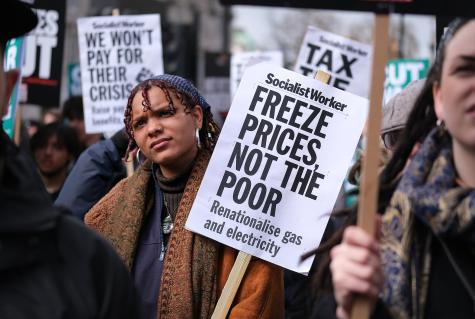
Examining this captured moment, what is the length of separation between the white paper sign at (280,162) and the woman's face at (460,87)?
6.18ft

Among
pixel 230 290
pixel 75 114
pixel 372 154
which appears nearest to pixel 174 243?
pixel 230 290

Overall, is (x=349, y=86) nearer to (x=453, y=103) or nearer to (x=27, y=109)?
(x=453, y=103)

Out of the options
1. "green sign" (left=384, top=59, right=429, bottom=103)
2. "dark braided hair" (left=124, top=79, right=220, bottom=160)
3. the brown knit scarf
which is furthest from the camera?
"green sign" (left=384, top=59, right=429, bottom=103)

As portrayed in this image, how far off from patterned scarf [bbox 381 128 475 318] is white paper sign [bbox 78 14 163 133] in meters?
5.66

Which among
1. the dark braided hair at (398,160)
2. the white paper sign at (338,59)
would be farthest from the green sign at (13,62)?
the dark braided hair at (398,160)

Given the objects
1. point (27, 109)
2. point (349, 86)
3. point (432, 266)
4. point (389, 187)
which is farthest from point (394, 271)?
point (27, 109)

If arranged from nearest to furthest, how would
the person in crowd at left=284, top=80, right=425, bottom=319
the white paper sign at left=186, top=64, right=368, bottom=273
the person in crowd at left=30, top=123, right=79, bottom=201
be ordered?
the person in crowd at left=284, top=80, right=425, bottom=319 → the white paper sign at left=186, top=64, right=368, bottom=273 → the person in crowd at left=30, top=123, right=79, bottom=201

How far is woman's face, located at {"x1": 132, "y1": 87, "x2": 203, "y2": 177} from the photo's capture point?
472 centimetres

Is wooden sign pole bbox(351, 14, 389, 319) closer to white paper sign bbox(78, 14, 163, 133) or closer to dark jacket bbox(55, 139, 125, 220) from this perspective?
dark jacket bbox(55, 139, 125, 220)

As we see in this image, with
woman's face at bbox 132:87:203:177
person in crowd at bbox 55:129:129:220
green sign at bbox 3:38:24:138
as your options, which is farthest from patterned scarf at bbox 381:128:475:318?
green sign at bbox 3:38:24:138

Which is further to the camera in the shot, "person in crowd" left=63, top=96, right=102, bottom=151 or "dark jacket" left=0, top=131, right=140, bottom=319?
"person in crowd" left=63, top=96, right=102, bottom=151

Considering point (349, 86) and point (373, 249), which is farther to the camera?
point (349, 86)

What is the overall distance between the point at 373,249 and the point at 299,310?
3540mm

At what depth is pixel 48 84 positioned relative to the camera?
28.3 feet
